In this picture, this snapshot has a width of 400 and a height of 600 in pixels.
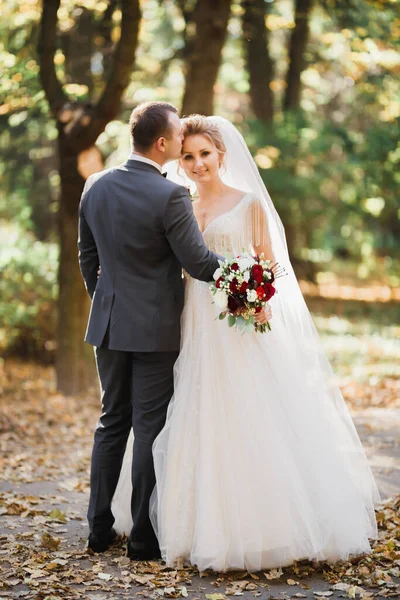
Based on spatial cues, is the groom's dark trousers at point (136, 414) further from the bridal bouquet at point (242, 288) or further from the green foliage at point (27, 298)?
the green foliage at point (27, 298)

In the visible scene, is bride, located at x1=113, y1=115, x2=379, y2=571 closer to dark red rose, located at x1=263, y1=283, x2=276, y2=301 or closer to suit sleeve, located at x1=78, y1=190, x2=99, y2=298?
dark red rose, located at x1=263, y1=283, x2=276, y2=301

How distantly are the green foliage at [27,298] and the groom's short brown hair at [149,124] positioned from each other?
7.26 m

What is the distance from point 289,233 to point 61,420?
32.3 ft

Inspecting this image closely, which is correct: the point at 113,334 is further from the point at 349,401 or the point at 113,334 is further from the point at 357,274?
the point at 357,274

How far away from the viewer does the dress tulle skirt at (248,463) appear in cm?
393

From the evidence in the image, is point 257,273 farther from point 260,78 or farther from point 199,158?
point 260,78

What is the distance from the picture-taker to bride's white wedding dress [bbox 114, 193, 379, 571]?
12.9 feet

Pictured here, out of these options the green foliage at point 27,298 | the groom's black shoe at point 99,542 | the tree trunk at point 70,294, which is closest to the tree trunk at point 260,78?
the green foliage at point 27,298

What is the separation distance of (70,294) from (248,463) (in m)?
5.44

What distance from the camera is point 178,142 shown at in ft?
13.3

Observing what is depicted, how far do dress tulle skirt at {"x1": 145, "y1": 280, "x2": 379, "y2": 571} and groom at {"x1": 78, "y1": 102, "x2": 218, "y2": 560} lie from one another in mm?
120

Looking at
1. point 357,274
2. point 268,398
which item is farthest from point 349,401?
point 357,274

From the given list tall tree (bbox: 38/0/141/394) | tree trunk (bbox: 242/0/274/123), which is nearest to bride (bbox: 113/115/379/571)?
tall tree (bbox: 38/0/141/394)

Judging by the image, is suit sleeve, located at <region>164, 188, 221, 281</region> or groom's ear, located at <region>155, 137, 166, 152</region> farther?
groom's ear, located at <region>155, 137, 166, 152</region>
